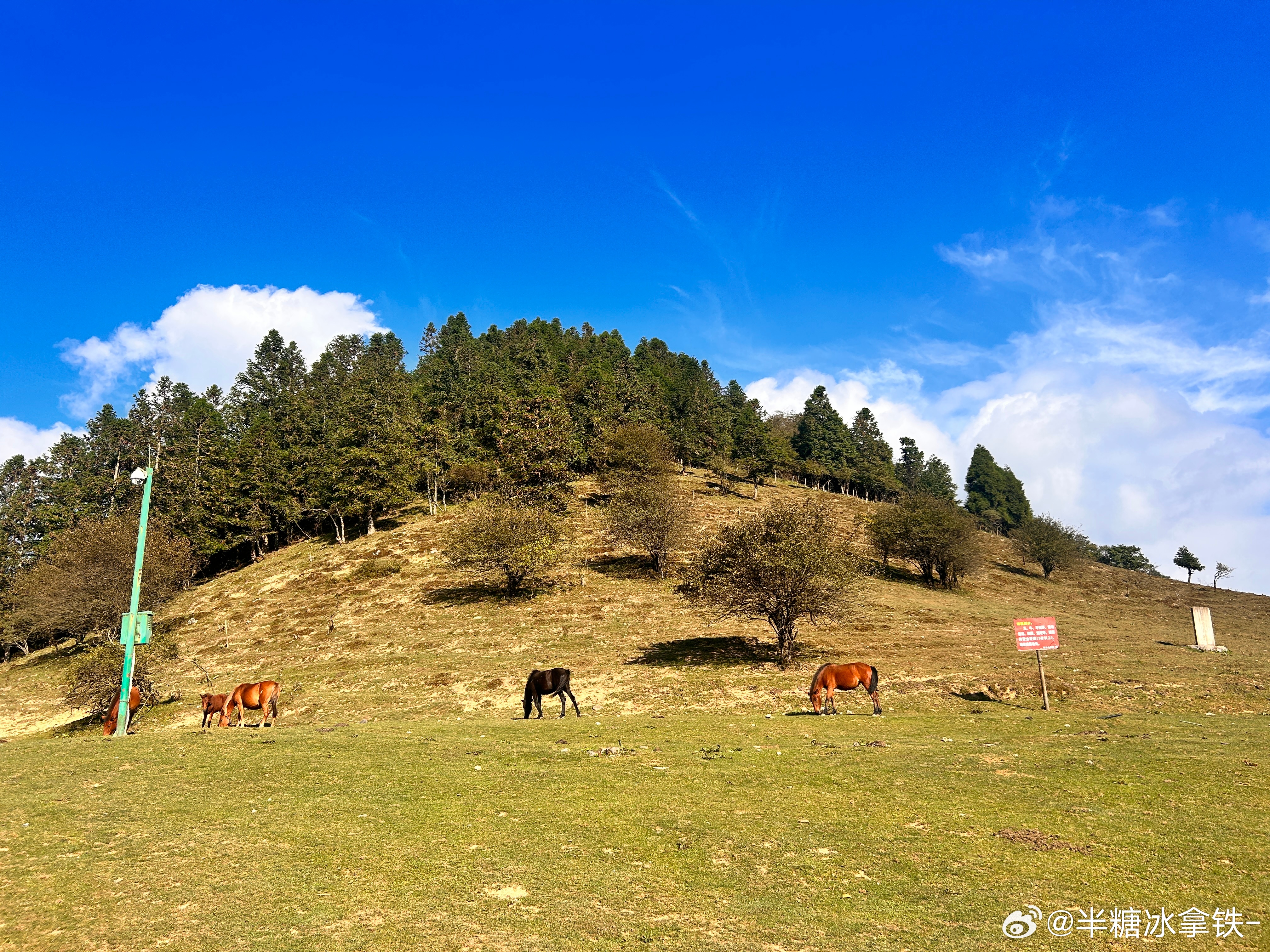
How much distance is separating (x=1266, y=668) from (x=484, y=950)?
3819cm

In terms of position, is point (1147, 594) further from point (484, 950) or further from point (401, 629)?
point (484, 950)

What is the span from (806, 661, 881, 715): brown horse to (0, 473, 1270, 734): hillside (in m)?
1.97

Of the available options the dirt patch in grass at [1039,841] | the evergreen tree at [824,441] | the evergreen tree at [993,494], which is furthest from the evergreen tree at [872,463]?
the dirt patch in grass at [1039,841]

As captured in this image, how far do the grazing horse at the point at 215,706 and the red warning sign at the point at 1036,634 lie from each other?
31.9 meters

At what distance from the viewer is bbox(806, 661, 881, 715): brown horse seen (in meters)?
23.4

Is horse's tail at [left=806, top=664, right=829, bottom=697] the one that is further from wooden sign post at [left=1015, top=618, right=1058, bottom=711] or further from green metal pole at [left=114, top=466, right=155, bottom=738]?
green metal pole at [left=114, top=466, right=155, bottom=738]

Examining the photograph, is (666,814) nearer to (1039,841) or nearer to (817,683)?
(1039,841)

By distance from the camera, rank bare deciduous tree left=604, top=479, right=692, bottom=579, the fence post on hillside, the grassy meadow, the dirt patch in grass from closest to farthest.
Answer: the grassy meadow → the dirt patch in grass → the fence post on hillside → bare deciduous tree left=604, top=479, right=692, bottom=579

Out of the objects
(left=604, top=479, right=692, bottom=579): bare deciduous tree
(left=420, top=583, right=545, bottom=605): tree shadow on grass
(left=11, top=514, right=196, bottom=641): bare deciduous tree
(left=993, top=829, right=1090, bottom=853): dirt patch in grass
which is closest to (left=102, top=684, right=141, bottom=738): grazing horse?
(left=11, top=514, right=196, bottom=641): bare deciduous tree

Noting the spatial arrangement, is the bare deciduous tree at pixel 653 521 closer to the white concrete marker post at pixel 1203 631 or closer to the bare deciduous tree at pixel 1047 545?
the white concrete marker post at pixel 1203 631

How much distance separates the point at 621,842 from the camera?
10.5 metres

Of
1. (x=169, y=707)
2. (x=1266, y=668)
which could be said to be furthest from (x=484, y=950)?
(x=1266, y=668)

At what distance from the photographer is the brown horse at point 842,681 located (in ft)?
76.7

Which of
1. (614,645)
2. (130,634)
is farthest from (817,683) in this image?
(130,634)
